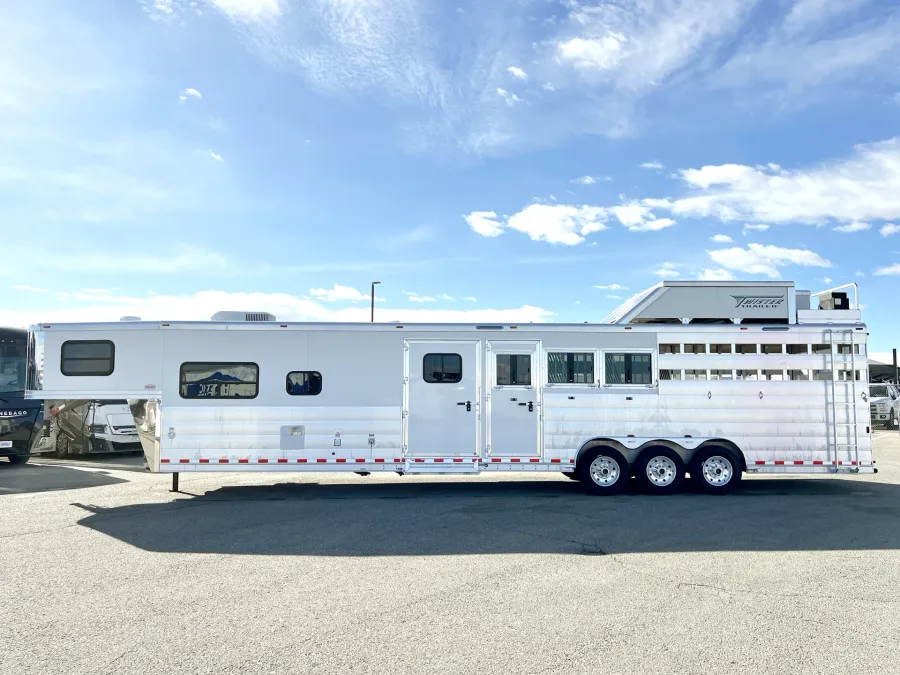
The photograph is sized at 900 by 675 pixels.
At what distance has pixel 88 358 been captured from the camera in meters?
10.5

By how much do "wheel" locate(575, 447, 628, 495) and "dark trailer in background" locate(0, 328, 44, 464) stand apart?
39.5 ft

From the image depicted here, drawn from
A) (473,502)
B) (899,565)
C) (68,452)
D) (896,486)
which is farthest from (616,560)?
(68,452)

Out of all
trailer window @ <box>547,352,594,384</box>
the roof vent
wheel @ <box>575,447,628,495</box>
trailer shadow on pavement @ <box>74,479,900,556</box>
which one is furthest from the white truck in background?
the roof vent

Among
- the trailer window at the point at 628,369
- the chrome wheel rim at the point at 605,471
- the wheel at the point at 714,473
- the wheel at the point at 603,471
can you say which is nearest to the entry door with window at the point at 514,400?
the wheel at the point at 603,471

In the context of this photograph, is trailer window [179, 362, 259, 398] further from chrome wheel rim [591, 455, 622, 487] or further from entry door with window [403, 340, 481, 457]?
chrome wheel rim [591, 455, 622, 487]

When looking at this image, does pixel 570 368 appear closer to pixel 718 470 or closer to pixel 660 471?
pixel 660 471

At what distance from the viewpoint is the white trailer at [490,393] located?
34.5ft

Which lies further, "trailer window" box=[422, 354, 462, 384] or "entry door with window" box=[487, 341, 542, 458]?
"trailer window" box=[422, 354, 462, 384]

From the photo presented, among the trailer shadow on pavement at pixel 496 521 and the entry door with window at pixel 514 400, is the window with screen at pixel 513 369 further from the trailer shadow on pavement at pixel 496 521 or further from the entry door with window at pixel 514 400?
the trailer shadow on pavement at pixel 496 521

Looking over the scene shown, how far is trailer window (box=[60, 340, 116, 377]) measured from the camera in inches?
414

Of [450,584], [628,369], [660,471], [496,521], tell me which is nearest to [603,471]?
[660,471]

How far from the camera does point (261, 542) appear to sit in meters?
7.58

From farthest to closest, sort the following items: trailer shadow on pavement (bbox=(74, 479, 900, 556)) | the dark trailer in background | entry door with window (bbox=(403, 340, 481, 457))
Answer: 1. the dark trailer in background
2. entry door with window (bbox=(403, 340, 481, 457))
3. trailer shadow on pavement (bbox=(74, 479, 900, 556))

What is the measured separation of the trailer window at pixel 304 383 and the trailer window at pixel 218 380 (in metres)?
0.55
